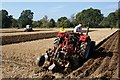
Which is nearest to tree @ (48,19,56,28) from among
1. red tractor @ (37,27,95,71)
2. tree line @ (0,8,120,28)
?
tree line @ (0,8,120,28)

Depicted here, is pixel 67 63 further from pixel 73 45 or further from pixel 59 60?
pixel 73 45

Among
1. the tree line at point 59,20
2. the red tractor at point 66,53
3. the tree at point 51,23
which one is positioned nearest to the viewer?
the red tractor at point 66,53

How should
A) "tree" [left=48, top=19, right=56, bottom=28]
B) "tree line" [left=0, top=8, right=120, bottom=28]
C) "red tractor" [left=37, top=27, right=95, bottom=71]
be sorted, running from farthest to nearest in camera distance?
"tree" [left=48, top=19, right=56, bottom=28], "tree line" [left=0, top=8, right=120, bottom=28], "red tractor" [left=37, top=27, right=95, bottom=71]

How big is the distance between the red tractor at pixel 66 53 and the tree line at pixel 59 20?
54855 mm

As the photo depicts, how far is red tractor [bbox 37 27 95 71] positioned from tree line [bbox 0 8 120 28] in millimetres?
54855

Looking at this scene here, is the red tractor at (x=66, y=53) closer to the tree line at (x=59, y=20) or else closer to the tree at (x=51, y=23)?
the tree line at (x=59, y=20)

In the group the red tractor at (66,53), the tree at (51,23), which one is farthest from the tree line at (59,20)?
the red tractor at (66,53)

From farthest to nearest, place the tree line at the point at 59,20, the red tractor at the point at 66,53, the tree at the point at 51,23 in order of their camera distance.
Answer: the tree at the point at 51,23 → the tree line at the point at 59,20 → the red tractor at the point at 66,53

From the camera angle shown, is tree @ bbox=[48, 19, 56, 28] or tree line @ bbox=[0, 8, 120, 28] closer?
tree line @ bbox=[0, 8, 120, 28]

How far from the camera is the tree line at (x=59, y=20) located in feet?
273

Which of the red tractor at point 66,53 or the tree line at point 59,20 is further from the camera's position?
the tree line at point 59,20

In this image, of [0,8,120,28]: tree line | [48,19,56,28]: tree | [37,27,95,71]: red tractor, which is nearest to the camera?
[37,27,95,71]: red tractor

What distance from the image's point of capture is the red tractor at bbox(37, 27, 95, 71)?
34.1 ft

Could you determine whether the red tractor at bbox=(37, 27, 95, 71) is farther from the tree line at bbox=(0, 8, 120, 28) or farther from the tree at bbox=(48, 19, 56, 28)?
the tree at bbox=(48, 19, 56, 28)
